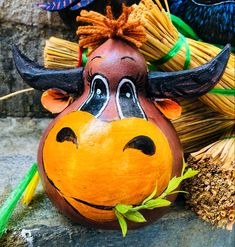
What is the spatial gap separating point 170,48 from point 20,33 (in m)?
0.74

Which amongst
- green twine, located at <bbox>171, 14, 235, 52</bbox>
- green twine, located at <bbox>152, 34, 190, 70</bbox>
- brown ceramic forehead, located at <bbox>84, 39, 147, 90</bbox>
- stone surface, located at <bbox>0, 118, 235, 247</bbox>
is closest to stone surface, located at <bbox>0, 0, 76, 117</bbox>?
stone surface, located at <bbox>0, 118, 235, 247</bbox>

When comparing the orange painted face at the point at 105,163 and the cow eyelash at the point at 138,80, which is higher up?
the cow eyelash at the point at 138,80

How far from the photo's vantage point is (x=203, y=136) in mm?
1430

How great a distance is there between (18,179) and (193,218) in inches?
20.7

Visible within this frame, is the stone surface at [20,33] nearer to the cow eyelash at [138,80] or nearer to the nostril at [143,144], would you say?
the cow eyelash at [138,80]

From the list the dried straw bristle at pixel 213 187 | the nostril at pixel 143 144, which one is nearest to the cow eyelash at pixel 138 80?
the nostril at pixel 143 144

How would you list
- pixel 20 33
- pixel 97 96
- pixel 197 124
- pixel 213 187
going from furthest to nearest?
pixel 20 33 → pixel 197 124 → pixel 213 187 → pixel 97 96

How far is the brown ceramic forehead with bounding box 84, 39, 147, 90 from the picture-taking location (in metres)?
1.10

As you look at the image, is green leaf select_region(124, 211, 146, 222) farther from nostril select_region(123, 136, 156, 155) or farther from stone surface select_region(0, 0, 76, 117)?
stone surface select_region(0, 0, 76, 117)

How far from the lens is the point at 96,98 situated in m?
1.11

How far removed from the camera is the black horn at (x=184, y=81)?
3.78 ft

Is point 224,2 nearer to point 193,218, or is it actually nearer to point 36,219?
point 193,218

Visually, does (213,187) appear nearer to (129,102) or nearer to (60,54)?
(129,102)

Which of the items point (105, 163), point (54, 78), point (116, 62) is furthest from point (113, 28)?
point (105, 163)
